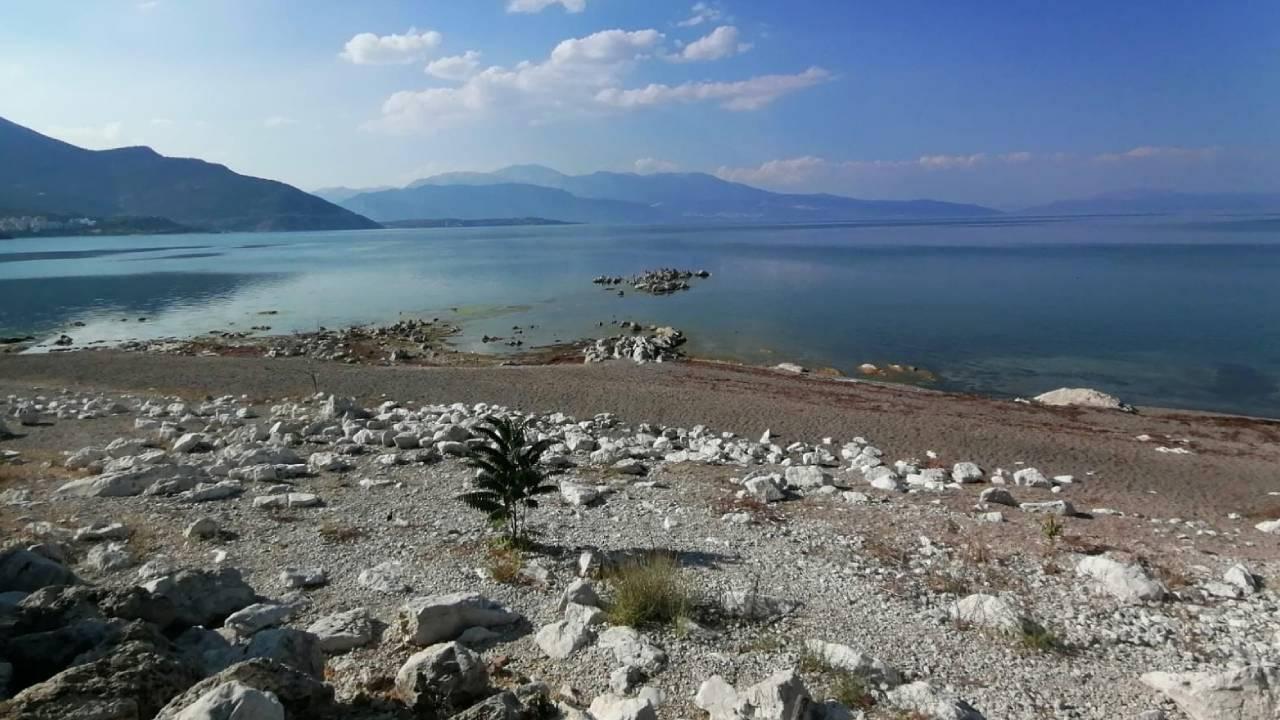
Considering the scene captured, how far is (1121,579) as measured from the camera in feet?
26.8

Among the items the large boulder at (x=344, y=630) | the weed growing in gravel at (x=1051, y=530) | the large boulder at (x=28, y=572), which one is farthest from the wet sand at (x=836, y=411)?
the large boulder at (x=28, y=572)

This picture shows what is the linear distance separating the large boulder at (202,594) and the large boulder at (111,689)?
2.15 meters

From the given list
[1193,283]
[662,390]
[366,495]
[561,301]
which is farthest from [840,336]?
[1193,283]

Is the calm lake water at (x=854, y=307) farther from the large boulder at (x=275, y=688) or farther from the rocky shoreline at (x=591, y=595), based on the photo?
the large boulder at (x=275, y=688)

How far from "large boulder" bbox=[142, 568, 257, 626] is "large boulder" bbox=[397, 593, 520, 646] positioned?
1700 millimetres

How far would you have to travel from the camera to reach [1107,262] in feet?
281

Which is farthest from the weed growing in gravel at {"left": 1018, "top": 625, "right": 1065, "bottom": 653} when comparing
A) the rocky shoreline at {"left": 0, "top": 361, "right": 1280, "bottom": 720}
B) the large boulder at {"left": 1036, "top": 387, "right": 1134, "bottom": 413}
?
the large boulder at {"left": 1036, "top": 387, "right": 1134, "bottom": 413}

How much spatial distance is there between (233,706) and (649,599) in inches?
160

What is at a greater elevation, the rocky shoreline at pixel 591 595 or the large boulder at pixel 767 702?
the large boulder at pixel 767 702

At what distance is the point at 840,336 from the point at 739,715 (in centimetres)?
3881

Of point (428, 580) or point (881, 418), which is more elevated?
point (428, 580)

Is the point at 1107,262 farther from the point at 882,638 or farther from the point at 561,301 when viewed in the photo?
the point at 882,638

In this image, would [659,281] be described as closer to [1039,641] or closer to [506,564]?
[506,564]

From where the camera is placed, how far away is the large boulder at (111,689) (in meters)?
3.75
